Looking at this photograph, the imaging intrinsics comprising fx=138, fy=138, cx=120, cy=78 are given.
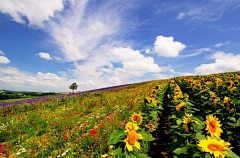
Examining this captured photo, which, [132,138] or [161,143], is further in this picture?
[161,143]

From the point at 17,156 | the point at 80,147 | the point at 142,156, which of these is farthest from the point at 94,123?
the point at 142,156

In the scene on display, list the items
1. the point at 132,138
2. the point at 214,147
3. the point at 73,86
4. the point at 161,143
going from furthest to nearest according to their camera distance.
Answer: the point at 73,86, the point at 161,143, the point at 132,138, the point at 214,147

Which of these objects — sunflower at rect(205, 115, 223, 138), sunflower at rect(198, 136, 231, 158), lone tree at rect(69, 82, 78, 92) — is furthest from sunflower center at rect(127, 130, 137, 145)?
lone tree at rect(69, 82, 78, 92)

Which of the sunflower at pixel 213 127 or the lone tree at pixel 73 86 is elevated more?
the lone tree at pixel 73 86

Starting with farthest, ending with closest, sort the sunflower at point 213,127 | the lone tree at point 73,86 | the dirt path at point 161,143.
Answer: the lone tree at point 73,86, the dirt path at point 161,143, the sunflower at point 213,127

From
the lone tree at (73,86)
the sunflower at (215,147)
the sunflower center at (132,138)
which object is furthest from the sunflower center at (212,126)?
the lone tree at (73,86)

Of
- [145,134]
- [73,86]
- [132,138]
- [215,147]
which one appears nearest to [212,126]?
[215,147]

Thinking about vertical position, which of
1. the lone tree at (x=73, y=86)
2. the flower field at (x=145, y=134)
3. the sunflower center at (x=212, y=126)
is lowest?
the flower field at (x=145, y=134)

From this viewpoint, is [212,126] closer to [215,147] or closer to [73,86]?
[215,147]

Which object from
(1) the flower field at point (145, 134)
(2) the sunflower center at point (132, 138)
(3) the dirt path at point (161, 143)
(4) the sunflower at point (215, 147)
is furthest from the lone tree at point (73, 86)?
(4) the sunflower at point (215, 147)

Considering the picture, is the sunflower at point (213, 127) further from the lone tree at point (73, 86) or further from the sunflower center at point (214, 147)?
the lone tree at point (73, 86)

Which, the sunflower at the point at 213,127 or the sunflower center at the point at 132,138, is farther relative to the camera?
the sunflower at the point at 213,127

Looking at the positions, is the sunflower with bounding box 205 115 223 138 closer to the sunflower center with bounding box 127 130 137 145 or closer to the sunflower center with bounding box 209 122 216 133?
the sunflower center with bounding box 209 122 216 133

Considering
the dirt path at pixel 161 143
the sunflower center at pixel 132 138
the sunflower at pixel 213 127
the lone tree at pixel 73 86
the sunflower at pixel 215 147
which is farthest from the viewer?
the lone tree at pixel 73 86
